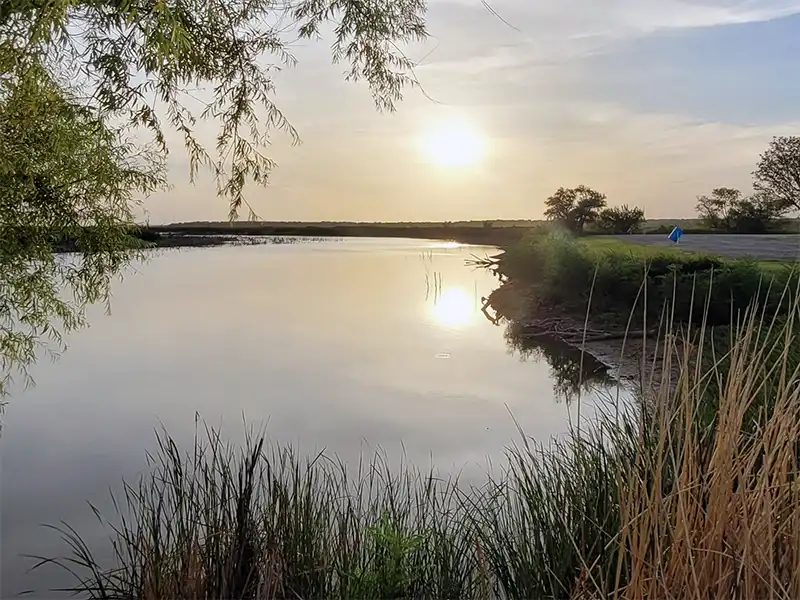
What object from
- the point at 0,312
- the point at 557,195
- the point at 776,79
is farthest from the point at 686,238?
the point at 0,312

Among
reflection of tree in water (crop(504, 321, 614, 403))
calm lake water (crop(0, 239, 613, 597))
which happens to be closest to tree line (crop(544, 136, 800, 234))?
reflection of tree in water (crop(504, 321, 614, 403))

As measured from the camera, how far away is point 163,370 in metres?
6.64

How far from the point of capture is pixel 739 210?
569cm

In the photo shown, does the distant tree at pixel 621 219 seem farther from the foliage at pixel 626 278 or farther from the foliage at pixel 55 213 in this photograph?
the foliage at pixel 55 213

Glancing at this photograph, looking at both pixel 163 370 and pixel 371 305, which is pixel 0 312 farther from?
pixel 371 305

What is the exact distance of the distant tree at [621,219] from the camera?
6.66m

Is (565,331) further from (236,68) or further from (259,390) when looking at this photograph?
(236,68)

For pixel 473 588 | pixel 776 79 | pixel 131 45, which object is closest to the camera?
pixel 473 588

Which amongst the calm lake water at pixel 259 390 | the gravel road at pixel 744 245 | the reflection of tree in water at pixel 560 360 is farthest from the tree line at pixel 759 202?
the calm lake water at pixel 259 390

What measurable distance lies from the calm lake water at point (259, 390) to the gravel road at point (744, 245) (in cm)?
186

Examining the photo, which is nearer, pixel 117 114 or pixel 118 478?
pixel 117 114

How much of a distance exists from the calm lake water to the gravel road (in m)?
1.86

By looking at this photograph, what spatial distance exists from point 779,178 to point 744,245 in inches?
55.0

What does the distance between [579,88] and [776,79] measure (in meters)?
1.87
